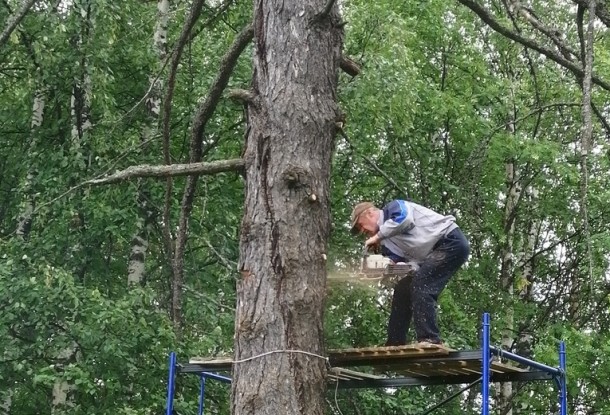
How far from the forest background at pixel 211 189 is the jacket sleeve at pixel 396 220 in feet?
11.8

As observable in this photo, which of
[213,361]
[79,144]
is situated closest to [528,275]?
[79,144]

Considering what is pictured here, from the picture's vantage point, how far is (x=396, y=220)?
5012mm

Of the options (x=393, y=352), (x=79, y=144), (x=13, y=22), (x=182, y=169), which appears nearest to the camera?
(x=13, y=22)

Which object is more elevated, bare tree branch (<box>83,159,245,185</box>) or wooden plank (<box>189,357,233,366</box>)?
bare tree branch (<box>83,159,245,185</box>)

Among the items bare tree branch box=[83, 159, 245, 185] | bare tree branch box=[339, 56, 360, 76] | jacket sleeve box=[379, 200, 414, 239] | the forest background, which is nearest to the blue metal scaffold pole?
jacket sleeve box=[379, 200, 414, 239]

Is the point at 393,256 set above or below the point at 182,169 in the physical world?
below

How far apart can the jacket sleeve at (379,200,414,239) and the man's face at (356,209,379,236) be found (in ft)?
0.50

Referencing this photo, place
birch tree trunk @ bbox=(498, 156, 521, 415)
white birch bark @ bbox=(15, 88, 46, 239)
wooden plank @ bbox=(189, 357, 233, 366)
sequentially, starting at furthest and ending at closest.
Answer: birch tree trunk @ bbox=(498, 156, 521, 415)
white birch bark @ bbox=(15, 88, 46, 239)
wooden plank @ bbox=(189, 357, 233, 366)

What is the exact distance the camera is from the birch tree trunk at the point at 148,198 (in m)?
11.8

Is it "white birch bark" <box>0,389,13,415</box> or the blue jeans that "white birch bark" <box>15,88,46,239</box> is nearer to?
"white birch bark" <box>0,389,13,415</box>

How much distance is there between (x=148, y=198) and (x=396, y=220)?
7165 mm

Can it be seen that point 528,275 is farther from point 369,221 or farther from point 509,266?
point 369,221

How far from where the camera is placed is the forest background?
1049 centimetres

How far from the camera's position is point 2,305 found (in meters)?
10.3
